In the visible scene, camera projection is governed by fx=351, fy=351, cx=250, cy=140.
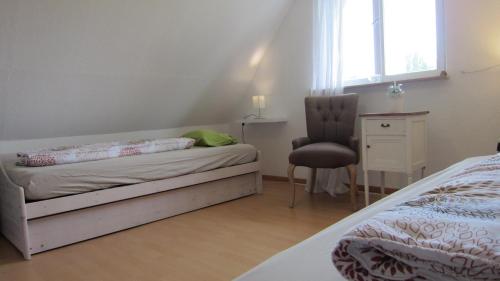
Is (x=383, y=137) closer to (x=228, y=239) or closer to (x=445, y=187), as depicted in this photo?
(x=228, y=239)

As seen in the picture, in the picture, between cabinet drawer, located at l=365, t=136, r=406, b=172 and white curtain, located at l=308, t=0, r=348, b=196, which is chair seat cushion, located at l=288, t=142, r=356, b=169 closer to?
cabinet drawer, located at l=365, t=136, r=406, b=172

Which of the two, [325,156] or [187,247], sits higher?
[325,156]

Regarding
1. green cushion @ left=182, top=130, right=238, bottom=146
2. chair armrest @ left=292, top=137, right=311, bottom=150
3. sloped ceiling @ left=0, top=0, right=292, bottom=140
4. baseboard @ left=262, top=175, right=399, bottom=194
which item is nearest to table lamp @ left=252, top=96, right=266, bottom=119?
sloped ceiling @ left=0, top=0, right=292, bottom=140

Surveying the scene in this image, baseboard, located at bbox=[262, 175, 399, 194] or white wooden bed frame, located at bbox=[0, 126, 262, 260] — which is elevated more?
white wooden bed frame, located at bbox=[0, 126, 262, 260]

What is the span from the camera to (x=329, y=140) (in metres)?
3.20

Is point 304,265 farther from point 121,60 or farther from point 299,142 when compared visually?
point 121,60

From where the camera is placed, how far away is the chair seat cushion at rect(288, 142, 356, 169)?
2684mm

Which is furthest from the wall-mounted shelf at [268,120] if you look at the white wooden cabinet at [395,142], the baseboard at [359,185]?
the white wooden cabinet at [395,142]

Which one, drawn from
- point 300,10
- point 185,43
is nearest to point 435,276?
point 185,43

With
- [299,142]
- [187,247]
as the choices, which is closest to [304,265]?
[187,247]

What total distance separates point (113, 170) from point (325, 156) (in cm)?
157

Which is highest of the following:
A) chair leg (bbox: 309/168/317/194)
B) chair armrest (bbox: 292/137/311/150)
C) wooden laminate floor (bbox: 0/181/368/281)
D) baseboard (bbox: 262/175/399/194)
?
chair armrest (bbox: 292/137/311/150)

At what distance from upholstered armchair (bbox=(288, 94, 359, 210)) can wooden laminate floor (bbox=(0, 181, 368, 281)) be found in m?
0.37

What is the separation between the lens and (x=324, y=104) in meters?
3.24
